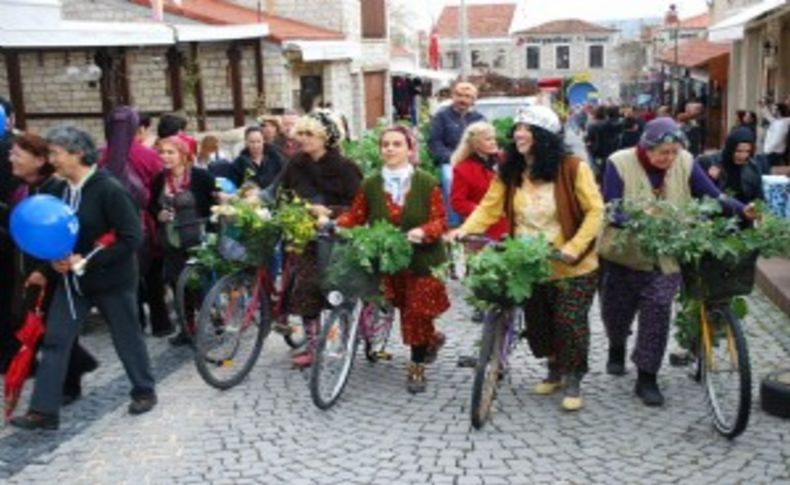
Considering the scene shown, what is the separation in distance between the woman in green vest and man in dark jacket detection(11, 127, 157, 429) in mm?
1386

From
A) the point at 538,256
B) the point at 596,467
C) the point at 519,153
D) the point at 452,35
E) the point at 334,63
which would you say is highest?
the point at 452,35

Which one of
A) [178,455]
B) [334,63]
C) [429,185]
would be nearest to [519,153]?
[429,185]

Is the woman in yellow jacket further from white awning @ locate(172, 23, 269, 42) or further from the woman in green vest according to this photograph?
white awning @ locate(172, 23, 269, 42)

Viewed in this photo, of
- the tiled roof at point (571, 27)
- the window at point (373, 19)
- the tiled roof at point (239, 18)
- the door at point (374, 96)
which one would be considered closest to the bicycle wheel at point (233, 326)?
the tiled roof at point (239, 18)

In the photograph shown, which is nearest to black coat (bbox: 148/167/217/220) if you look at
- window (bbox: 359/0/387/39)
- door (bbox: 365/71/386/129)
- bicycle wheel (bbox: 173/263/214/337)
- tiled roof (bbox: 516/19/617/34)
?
bicycle wheel (bbox: 173/263/214/337)

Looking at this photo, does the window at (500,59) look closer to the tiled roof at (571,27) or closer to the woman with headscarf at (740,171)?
the tiled roof at (571,27)

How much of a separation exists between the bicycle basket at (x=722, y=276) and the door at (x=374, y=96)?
2262 cm

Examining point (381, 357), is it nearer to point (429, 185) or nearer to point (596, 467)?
point (429, 185)

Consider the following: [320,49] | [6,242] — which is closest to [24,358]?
[6,242]

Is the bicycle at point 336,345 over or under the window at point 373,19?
under

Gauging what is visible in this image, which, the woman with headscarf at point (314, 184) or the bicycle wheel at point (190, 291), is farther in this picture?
the bicycle wheel at point (190, 291)

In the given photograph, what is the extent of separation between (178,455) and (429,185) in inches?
85.8

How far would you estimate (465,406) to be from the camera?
5.58 m

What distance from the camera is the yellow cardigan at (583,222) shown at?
16.6ft
